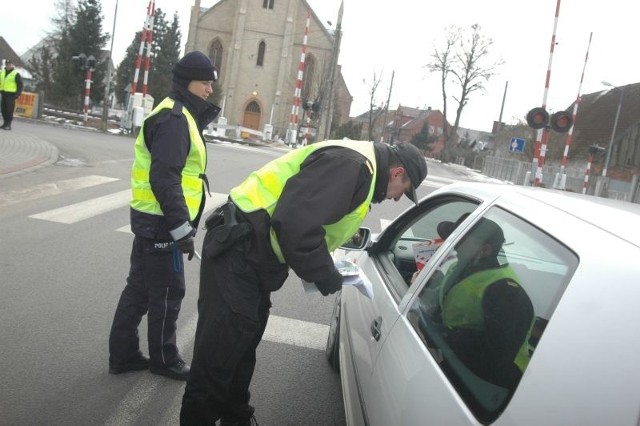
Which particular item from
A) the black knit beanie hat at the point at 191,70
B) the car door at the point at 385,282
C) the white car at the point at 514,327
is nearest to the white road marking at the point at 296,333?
the car door at the point at 385,282

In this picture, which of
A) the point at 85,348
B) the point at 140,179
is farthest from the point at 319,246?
the point at 85,348

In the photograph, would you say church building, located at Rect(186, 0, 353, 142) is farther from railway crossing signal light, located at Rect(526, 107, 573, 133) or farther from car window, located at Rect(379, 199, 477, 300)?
car window, located at Rect(379, 199, 477, 300)

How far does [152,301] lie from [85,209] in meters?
5.35

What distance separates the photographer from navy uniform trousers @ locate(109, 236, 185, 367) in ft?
10.7

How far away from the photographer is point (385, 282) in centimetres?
290

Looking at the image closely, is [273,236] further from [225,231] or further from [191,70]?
[191,70]

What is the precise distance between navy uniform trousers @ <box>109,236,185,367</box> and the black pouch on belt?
0.70m

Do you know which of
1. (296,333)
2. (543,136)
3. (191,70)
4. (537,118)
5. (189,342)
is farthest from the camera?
(543,136)

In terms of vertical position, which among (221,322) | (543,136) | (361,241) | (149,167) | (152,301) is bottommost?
(152,301)

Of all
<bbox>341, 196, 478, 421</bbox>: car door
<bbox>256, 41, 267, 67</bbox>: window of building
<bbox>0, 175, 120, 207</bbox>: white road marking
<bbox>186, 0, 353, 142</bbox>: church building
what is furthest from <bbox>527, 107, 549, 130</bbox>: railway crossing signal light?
<bbox>256, 41, 267, 67</bbox>: window of building

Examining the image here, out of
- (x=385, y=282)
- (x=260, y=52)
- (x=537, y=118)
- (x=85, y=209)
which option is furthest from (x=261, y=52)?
(x=385, y=282)

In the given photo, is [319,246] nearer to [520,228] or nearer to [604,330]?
[520,228]

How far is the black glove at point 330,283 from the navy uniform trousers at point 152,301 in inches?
44.8

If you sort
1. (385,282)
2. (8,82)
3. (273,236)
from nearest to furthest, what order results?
(273,236) < (385,282) < (8,82)
